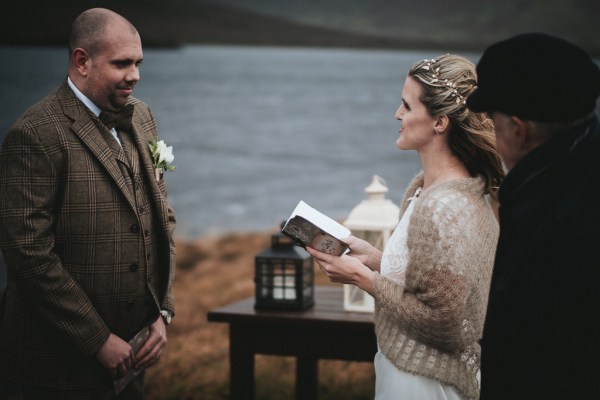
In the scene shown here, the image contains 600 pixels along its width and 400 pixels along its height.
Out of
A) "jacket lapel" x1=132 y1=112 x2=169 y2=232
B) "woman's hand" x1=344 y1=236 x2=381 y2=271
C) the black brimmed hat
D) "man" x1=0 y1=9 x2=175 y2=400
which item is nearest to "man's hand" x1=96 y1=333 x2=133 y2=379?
"man" x1=0 y1=9 x2=175 y2=400

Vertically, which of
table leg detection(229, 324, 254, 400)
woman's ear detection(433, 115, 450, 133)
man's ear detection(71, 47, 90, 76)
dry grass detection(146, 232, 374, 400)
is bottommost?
dry grass detection(146, 232, 374, 400)

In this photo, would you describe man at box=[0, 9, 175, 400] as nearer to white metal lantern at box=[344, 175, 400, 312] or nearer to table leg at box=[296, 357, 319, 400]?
white metal lantern at box=[344, 175, 400, 312]

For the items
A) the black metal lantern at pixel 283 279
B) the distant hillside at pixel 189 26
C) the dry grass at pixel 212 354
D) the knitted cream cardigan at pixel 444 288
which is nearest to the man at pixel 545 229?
the knitted cream cardigan at pixel 444 288

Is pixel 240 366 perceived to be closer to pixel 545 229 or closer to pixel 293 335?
pixel 293 335

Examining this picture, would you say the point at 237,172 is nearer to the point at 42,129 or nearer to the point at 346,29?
the point at 346,29

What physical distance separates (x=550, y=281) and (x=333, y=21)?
A: 5.34 m

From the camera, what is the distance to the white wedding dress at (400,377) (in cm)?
204

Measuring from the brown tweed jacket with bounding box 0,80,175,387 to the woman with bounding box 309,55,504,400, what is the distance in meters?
0.70

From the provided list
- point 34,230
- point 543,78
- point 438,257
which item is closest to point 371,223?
point 438,257

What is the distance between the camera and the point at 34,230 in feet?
6.79

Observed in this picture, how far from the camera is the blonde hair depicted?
2.06 metres

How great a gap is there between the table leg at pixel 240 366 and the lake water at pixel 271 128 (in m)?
3.24

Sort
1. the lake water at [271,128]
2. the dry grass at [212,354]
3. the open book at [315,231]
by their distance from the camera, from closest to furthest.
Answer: the open book at [315,231] → the dry grass at [212,354] → the lake water at [271,128]

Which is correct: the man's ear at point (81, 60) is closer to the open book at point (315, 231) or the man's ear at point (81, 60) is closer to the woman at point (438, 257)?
the open book at point (315, 231)
